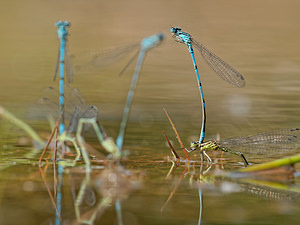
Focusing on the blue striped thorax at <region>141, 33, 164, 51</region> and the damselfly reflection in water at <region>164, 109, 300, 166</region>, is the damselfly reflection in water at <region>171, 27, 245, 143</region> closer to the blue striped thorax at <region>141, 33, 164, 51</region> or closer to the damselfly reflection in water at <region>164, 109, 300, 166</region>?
the damselfly reflection in water at <region>164, 109, 300, 166</region>

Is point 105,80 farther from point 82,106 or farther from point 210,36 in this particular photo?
point 210,36

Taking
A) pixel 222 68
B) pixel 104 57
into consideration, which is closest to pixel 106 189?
pixel 104 57

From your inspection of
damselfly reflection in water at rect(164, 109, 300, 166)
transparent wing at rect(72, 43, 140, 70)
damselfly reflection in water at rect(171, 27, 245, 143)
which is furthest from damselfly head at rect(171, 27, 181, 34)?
damselfly reflection in water at rect(164, 109, 300, 166)

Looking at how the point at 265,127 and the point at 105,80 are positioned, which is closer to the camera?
the point at 265,127

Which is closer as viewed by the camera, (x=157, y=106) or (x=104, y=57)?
(x=104, y=57)

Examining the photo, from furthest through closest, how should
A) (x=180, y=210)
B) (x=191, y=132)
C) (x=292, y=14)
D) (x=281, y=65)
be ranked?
1. (x=292, y=14)
2. (x=281, y=65)
3. (x=191, y=132)
4. (x=180, y=210)

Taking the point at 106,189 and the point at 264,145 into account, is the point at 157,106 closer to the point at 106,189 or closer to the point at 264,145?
the point at 264,145

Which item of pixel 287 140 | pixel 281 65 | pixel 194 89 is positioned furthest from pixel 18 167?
pixel 281 65
